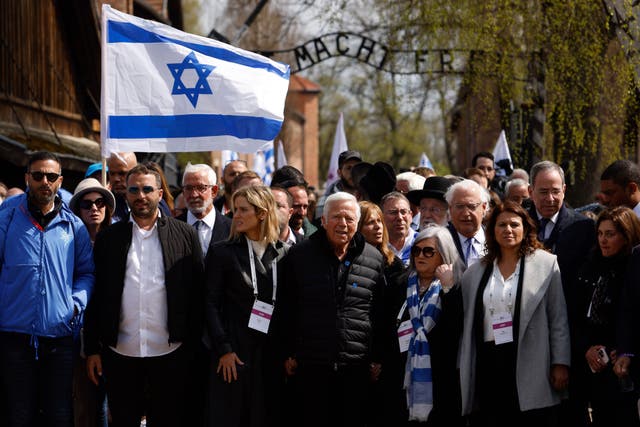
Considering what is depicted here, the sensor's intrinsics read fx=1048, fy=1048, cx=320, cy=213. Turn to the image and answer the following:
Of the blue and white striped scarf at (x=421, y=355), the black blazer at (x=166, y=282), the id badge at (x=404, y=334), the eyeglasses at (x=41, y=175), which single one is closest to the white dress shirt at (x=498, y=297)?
the blue and white striped scarf at (x=421, y=355)

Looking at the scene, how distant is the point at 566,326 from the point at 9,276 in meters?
3.93

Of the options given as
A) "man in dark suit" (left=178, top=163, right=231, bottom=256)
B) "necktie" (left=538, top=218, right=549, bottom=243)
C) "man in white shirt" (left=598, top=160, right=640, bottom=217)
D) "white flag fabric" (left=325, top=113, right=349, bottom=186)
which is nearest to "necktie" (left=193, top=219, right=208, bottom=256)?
"man in dark suit" (left=178, top=163, right=231, bottom=256)

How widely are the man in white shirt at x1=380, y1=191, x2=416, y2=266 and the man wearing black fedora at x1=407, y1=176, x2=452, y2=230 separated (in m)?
0.37

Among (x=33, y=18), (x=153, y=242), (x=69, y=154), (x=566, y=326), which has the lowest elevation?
(x=566, y=326)

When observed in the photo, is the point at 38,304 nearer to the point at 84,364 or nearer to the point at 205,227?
the point at 84,364

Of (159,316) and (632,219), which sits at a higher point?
(632,219)

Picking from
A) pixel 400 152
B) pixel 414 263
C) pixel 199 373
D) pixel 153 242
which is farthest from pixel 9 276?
pixel 400 152

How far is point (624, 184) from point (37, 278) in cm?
441

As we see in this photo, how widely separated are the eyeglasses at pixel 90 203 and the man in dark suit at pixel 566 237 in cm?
349

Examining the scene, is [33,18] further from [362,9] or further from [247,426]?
[247,426]

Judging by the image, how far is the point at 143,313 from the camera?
7516mm

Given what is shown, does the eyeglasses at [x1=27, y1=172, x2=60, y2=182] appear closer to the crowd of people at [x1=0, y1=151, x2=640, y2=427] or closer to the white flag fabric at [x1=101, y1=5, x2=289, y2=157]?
the crowd of people at [x1=0, y1=151, x2=640, y2=427]

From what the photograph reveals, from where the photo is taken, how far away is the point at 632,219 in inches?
284

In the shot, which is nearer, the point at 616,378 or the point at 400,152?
the point at 616,378
